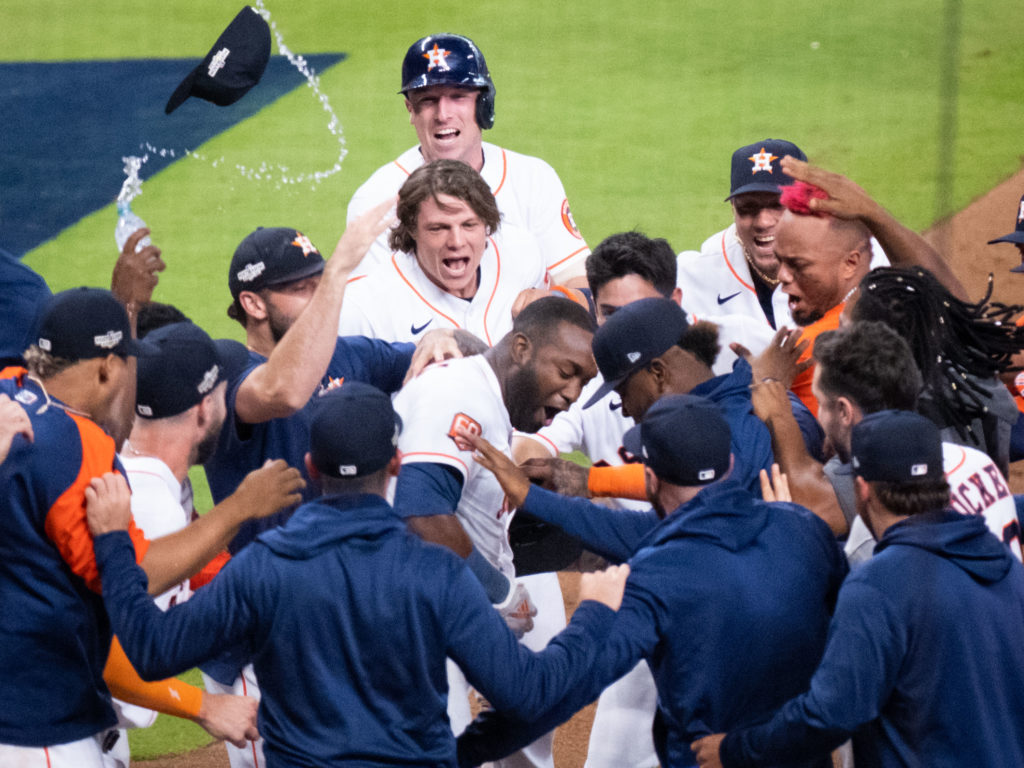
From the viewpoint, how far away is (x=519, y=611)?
327cm

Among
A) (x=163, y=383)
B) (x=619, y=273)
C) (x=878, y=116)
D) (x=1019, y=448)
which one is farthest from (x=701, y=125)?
(x=163, y=383)

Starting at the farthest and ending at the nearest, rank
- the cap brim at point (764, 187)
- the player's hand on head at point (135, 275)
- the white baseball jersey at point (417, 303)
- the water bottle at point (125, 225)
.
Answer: the water bottle at point (125, 225) → the cap brim at point (764, 187) → the white baseball jersey at point (417, 303) → the player's hand on head at point (135, 275)

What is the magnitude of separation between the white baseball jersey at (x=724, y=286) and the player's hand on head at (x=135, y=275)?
1.67m

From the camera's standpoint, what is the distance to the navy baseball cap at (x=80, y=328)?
7.83 feet

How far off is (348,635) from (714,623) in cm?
65

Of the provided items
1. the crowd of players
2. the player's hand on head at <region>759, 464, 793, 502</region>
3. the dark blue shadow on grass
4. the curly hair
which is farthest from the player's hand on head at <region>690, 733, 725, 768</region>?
the dark blue shadow on grass

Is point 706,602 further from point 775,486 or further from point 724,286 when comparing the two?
point 724,286

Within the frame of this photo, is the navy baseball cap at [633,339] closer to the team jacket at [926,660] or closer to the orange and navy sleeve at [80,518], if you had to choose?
the team jacket at [926,660]

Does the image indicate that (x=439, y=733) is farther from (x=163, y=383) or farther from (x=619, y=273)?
(x=619, y=273)

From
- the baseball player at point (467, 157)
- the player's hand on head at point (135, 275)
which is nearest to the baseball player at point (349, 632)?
the player's hand on head at point (135, 275)

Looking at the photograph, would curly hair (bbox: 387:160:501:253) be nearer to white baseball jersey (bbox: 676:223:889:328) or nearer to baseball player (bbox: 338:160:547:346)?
baseball player (bbox: 338:160:547:346)

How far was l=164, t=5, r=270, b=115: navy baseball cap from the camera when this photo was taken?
3.92 m

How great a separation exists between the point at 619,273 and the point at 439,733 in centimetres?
177

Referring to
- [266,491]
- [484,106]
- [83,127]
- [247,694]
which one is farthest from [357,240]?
[83,127]
